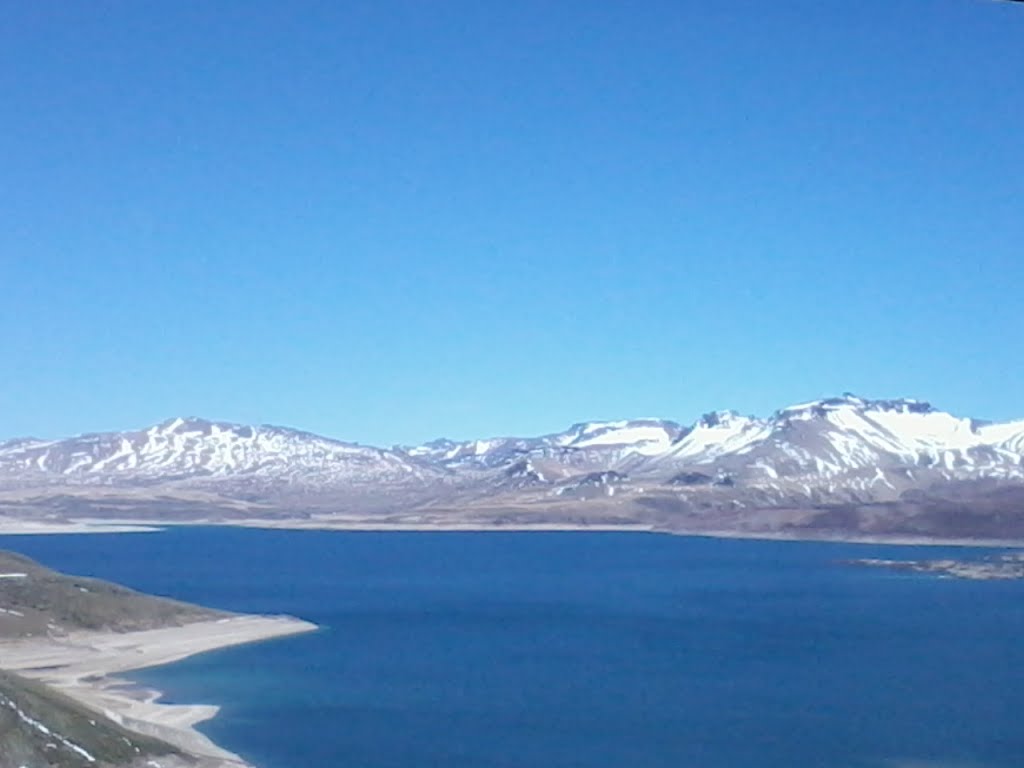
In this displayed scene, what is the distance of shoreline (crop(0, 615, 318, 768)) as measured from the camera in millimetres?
13055

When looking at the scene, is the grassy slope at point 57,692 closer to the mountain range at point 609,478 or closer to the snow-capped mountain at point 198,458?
the mountain range at point 609,478

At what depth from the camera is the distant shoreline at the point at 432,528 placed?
182 feet

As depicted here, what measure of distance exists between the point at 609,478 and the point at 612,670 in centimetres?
6447

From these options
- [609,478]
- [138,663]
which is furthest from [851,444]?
[138,663]

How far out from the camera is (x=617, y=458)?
108062 mm

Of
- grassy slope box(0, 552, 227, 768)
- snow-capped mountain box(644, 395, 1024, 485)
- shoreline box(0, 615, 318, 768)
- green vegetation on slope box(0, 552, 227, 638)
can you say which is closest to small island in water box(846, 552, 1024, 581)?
shoreline box(0, 615, 318, 768)

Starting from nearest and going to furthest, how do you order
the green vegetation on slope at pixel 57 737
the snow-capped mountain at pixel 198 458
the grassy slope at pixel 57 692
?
1. the green vegetation on slope at pixel 57 737
2. the grassy slope at pixel 57 692
3. the snow-capped mountain at pixel 198 458

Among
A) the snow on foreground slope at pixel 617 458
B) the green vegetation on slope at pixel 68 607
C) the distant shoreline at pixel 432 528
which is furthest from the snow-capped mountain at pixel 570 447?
the green vegetation on slope at pixel 68 607

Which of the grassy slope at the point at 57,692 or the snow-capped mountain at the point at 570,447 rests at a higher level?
the snow-capped mountain at the point at 570,447

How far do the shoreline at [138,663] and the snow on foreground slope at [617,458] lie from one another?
54.8 m

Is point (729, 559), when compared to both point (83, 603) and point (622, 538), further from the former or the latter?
point (83, 603)

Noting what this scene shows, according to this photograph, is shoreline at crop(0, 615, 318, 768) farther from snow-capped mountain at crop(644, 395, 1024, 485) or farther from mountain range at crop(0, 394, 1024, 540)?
snow-capped mountain at crop(644, 395, 1024, 485)

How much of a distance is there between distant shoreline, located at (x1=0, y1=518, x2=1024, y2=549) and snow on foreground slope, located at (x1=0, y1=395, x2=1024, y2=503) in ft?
32.6

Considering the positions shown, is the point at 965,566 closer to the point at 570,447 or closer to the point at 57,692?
the point at 57,692
